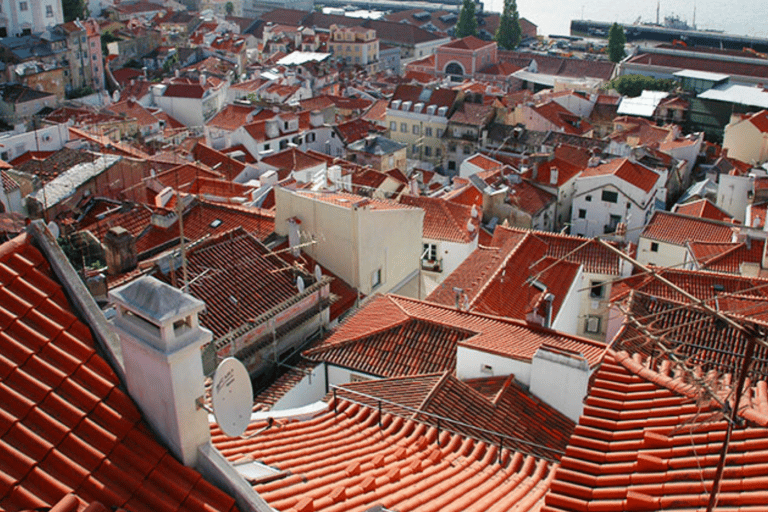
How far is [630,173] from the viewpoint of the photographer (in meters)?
33.5

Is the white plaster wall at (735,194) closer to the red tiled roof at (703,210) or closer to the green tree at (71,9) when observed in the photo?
the red tiled roof at (703,210)

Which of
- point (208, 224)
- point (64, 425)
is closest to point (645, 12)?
point (208, 224)

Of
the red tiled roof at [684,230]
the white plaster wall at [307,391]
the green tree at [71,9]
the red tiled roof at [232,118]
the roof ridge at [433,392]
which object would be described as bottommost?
the red tiled roof at [684,230]

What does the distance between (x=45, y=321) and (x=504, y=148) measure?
41169mm

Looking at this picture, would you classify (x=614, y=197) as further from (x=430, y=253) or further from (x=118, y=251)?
(x=118, y=251)

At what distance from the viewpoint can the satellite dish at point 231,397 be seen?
5.57 m

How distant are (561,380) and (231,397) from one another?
25.8 feet

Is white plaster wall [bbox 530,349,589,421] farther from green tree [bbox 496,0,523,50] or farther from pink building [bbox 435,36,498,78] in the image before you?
green tree [bbox 496,0,523,50]

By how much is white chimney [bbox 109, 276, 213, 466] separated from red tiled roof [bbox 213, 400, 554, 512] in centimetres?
116

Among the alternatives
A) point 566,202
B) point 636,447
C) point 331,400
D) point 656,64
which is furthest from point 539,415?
point 656,64

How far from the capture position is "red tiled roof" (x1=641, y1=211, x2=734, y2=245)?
2808 centimetres

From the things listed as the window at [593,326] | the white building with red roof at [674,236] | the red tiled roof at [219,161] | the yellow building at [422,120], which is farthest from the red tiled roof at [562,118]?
the window at [593,326]

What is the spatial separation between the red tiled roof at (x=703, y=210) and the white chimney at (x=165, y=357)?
30143 millimetres

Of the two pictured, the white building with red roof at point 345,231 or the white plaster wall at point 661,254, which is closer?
the white building with red roof at point 345,231
